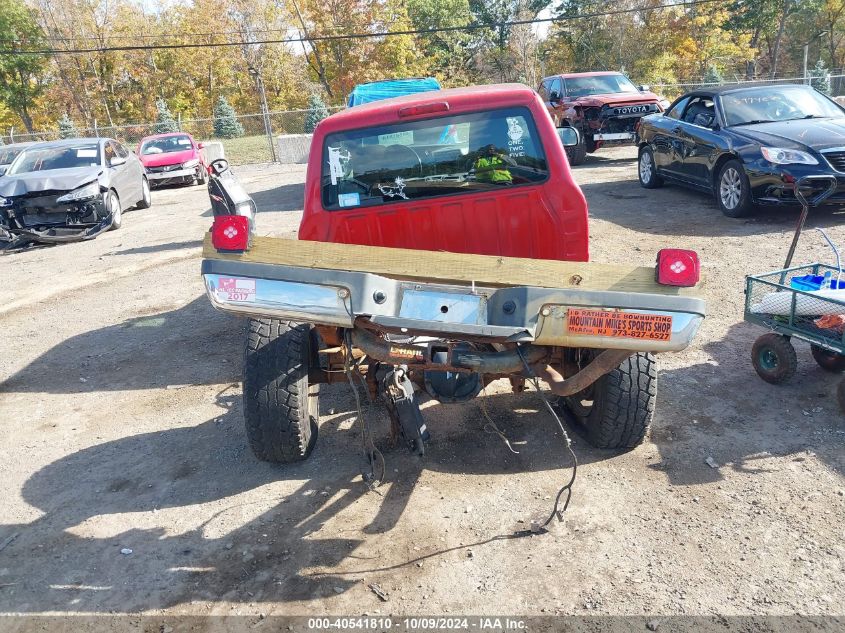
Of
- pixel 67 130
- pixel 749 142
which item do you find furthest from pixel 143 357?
pixel 67 130

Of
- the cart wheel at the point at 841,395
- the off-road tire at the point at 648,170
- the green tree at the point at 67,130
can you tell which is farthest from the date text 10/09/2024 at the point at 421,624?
the green tree at the point at 67,130

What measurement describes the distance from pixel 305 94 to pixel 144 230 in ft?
115

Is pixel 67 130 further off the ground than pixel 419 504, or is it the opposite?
pixel 67 130

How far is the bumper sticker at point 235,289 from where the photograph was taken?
3148 millimetres

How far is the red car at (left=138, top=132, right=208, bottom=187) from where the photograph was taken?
62.7ft

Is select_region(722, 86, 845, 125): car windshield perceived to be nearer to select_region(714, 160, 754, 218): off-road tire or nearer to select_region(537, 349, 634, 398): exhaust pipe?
select_region(714, 160, 754, 218): off-road tire

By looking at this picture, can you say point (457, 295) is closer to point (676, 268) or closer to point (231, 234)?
point (676, 268)

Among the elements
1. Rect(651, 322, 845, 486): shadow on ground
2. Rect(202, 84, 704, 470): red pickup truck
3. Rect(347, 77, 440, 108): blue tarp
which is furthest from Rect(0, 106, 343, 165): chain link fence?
Rect(651, 322, 845, 486): shadow on ground

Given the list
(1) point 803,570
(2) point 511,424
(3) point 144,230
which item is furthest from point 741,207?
(3) point 144,230

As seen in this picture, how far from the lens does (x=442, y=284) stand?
3.13 m

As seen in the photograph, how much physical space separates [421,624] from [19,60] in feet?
158

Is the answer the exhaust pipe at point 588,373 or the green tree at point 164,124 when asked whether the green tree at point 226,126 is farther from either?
the exhaust pipe at point 588,373

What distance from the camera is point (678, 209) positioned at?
34.5ft

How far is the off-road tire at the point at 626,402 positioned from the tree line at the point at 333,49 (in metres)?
34.8
